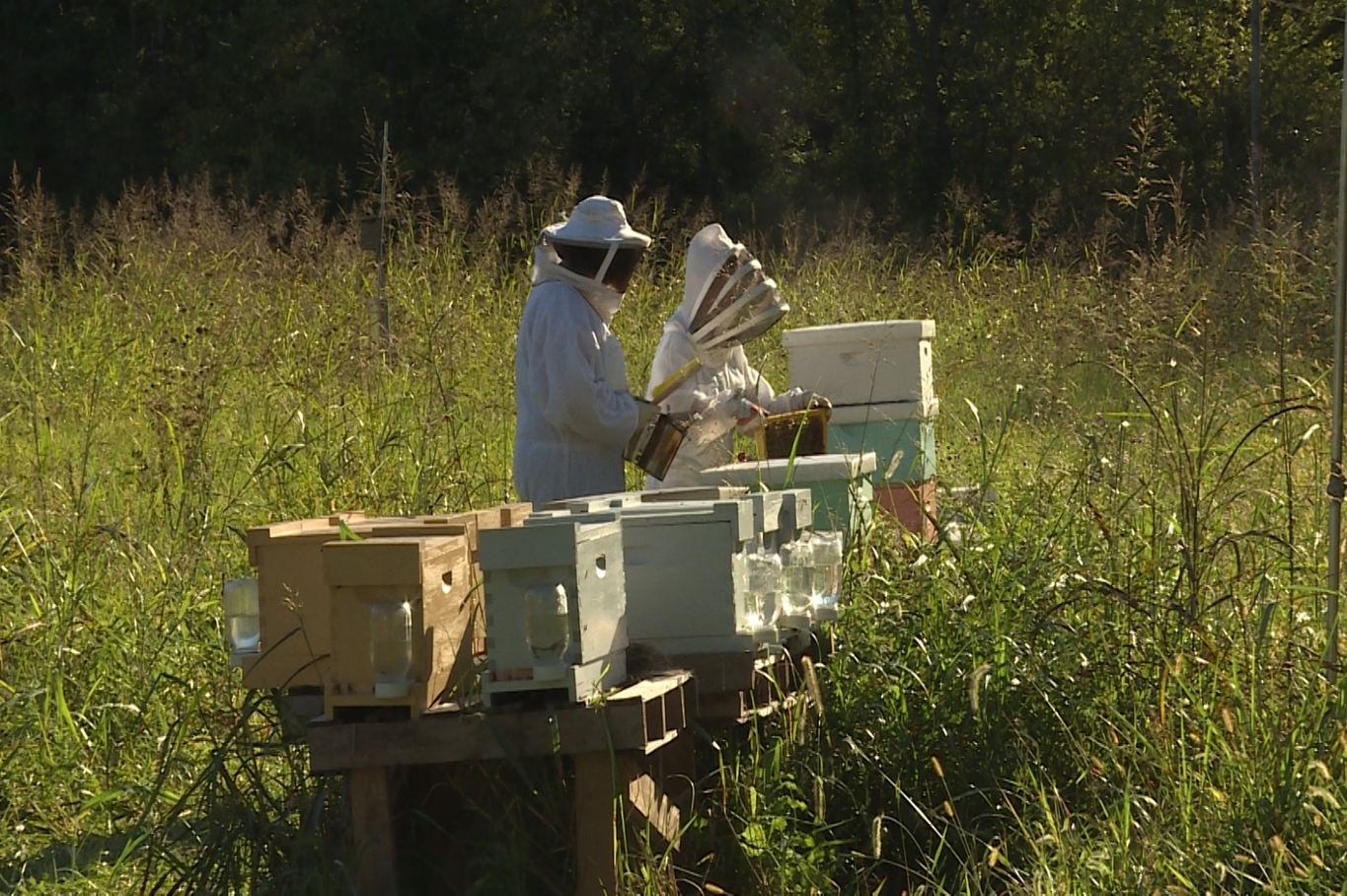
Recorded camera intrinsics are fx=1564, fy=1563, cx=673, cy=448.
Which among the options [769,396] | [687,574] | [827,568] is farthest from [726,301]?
[687,574]

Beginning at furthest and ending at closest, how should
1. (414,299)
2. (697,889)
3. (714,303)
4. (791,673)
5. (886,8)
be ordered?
(886,8)
(414,299)
(714,303)
(791,673)
(697,889)

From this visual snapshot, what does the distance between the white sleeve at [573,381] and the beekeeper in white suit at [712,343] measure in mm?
365

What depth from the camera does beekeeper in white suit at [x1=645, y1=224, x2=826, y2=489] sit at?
205 inches

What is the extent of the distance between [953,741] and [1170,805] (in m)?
0.51

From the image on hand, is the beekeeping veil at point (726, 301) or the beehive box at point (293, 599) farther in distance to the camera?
the beekeeping veil at point (726, 301)

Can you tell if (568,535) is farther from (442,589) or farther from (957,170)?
(957,170)

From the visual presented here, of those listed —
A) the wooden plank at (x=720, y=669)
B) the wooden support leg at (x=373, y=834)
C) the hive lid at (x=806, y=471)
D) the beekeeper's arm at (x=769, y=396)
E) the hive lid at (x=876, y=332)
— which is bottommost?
the wooden support leg at (x=373, y=834)

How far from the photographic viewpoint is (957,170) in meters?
23.0

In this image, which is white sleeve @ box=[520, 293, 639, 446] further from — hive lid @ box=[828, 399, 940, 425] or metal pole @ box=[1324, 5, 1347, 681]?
metal pole @ box=[1324, 5, 1347, 681]

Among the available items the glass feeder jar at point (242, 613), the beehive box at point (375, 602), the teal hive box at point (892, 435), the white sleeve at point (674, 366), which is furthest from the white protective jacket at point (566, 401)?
the beehive box at point (375, 602)

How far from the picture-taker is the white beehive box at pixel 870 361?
5.05 meters

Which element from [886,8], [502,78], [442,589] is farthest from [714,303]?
[886,8]

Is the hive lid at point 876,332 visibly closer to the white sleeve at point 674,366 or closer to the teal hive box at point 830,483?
the white sleeve at point 674,366

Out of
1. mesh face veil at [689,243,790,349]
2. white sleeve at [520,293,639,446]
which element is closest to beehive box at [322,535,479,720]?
white sleeve at [520,293,639,446]
